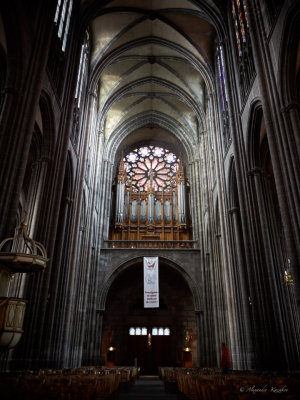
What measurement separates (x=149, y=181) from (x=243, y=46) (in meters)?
14.8

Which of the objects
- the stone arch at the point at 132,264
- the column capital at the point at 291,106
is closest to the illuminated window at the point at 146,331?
the stone arch at the point at 132,264

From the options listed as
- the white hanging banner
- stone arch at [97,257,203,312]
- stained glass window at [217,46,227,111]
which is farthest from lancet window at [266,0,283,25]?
stone arch at [97,257,203,312]

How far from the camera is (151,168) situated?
26.6 m

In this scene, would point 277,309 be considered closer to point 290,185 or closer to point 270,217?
point 270,217

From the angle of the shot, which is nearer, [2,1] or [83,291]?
[2,1]

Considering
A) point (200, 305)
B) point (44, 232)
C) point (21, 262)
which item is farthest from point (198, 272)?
point (21, 262)

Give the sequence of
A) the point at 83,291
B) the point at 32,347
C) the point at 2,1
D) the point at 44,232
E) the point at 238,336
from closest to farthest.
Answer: the point at 2,1 → the point at 32,347 → the point at 44,232 → the point at 238,336 → the point at 83,291

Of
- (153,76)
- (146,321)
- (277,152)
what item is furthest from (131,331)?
(277,152)

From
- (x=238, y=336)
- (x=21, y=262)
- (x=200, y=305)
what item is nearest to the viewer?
(x=21, y=262)

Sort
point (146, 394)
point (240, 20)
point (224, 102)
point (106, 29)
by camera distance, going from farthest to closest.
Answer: point (106, 29) < point (224, 102) < point (240, 20) < point (146, 394)

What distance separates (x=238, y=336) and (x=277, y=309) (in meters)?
3.85

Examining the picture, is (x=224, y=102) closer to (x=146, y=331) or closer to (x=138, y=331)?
(x=146, y=331)

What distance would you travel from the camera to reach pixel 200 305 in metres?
19.5

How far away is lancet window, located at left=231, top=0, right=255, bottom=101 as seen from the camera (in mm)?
11570
